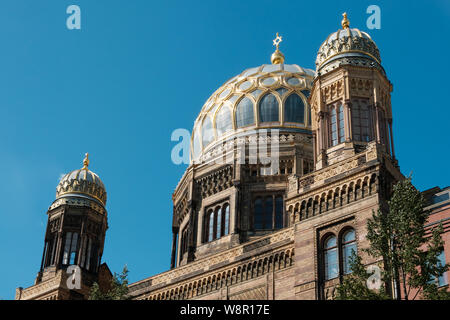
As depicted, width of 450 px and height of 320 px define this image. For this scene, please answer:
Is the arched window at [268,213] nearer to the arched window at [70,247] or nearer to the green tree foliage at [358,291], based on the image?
the arched window at [70,247]

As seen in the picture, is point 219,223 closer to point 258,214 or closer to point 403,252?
point 258,214

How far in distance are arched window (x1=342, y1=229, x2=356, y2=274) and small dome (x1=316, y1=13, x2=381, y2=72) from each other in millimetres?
9686

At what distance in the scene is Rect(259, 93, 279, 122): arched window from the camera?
47.9 metres

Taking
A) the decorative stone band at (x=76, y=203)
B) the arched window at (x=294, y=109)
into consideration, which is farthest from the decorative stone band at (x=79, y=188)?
the arched window at (x=294, y=109)

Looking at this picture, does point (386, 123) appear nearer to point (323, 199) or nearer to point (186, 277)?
point (323, 199)

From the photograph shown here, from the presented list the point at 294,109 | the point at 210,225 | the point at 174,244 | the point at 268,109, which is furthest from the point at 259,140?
the point at 174,244

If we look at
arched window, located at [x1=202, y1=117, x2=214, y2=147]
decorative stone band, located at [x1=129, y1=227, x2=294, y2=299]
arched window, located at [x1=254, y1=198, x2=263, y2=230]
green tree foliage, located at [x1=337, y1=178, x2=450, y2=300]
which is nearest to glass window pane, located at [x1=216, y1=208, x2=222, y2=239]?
arched window, located at [x1=254, y1=198, x2=263, y2=230]

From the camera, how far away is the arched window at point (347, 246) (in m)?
28.9

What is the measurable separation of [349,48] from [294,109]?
40.6ft

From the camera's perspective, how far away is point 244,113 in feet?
159

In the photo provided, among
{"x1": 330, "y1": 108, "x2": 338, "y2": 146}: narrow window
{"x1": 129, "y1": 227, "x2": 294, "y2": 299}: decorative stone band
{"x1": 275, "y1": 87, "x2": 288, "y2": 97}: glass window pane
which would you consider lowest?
{"x1": 129, "y1": 227, "x2": 294, "y2": 299}: decorative stone band

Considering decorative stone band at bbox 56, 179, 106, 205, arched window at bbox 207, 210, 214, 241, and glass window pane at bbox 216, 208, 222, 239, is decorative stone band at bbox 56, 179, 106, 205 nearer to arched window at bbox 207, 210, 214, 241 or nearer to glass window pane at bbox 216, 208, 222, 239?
arched window at bbox 207, 210, 214, 241
